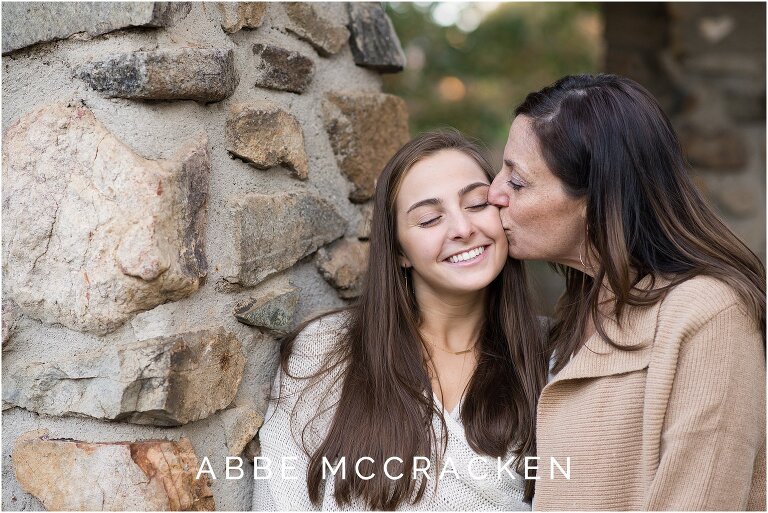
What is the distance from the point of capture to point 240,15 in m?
1.53

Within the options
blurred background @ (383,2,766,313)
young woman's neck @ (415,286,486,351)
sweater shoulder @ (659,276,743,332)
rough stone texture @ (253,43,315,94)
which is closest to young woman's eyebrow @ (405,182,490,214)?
young woman's neck @ (415,286,486,351)

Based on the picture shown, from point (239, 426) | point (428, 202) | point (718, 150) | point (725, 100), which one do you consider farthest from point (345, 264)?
point (725, 100)

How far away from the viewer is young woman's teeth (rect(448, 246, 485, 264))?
1.81m

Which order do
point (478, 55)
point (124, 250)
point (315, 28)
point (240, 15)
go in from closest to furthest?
point (124, 250), point (240, 15), point (315, 28), point (478, 55)

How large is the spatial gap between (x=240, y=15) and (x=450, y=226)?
0.66m

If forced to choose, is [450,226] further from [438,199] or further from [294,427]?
[294,427]

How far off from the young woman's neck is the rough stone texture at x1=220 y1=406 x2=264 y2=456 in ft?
1.83

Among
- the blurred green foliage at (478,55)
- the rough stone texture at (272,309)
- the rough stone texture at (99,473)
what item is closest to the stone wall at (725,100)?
the blurred green foliage at (478,55)

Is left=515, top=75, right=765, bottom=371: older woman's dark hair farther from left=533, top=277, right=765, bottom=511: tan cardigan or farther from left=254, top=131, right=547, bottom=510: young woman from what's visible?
left=254, top=131, right=547, bottom=510: young woman

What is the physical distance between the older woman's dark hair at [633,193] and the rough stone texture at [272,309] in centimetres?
65

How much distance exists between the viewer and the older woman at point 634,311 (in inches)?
55.5

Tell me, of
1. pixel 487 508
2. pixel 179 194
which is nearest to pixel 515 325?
pixel 487 508

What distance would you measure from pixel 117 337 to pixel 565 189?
98 cm

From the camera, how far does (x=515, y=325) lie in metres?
1.97
